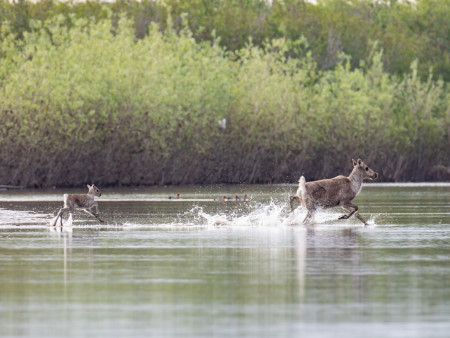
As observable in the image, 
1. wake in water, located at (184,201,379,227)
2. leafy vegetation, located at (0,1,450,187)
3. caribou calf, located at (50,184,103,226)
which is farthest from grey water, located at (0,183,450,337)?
leafy vegetation, located at (0,1,450,187)

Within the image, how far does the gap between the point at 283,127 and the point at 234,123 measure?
357 cm

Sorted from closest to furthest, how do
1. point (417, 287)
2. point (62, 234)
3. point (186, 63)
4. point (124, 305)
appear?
point (124, 305)
point (417, 287)
point (62, 234)
point (186, 63)

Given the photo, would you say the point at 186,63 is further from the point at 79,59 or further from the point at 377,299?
the point at 377,299

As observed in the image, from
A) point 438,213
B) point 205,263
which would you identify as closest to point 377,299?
point 205,263

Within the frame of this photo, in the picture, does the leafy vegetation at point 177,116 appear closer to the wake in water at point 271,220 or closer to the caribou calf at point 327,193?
the wake in water at point 271,220

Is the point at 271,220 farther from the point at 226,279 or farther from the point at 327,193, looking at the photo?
the point at 226,279

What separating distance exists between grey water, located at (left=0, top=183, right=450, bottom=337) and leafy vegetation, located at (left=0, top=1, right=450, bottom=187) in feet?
131

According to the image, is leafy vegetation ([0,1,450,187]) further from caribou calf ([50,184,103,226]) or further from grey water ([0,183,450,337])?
grey water ([0,183,450,337])

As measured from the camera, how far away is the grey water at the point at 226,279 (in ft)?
40.2

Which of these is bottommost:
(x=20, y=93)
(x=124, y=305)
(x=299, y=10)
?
(x=124, y=305)

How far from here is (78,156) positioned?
6812 cm

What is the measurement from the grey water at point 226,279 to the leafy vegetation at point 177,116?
39818 mm

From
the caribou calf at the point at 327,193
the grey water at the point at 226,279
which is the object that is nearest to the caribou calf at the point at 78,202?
the grey water at the point at 226,279

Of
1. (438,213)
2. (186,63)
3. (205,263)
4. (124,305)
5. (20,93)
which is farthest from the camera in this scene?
(186,63)
